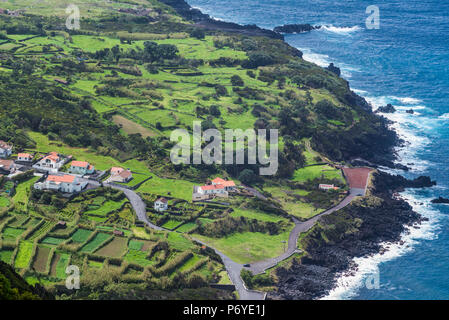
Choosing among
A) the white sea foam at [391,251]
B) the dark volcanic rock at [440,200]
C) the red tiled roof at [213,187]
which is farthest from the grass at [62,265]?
the dark volcanic rock at [440,200]

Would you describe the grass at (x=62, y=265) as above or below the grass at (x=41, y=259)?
below

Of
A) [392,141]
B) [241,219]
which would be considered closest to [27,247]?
[241,219]

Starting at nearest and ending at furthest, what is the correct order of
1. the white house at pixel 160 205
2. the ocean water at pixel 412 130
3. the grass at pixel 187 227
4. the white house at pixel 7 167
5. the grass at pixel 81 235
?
the grass at pixel 81 235 < the ocean water at pixel 412 130 < the grass at pixel 187 227 < the white house at pixel 160 205 < the white house at pixel 7 167

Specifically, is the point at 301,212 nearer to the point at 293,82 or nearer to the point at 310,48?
the point at 293,82

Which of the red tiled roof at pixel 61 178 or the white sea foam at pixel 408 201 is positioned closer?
the white sea foam at pixel 408 201

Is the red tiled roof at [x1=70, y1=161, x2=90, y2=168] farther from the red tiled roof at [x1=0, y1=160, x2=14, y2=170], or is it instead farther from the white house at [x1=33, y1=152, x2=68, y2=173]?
the red tiled roof at [x1=0, y1=160, x2=14, y2=170]

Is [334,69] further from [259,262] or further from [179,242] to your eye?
[179,242]

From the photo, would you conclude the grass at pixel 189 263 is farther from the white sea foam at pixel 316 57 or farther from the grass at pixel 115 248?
the white sea foam at pixel 316 57
